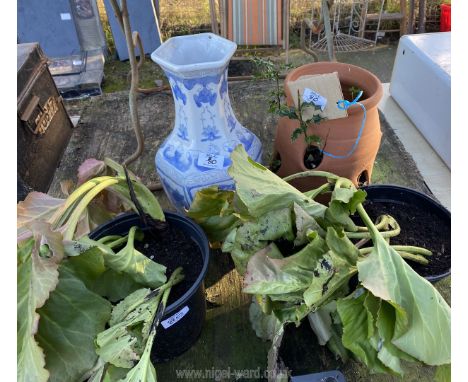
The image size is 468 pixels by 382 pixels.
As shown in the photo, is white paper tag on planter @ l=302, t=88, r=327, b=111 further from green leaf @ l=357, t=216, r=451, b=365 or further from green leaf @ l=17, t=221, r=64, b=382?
green leaf @ l=17, t=221, r=64, b=382

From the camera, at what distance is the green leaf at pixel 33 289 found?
0.55m

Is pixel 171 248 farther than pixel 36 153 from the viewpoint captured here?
No

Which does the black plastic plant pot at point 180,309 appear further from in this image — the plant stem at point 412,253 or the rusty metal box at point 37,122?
the rusty metal box at point 37,122

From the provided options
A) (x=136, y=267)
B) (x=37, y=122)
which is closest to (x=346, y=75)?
(x=136, y=267)

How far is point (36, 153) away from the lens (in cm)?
133

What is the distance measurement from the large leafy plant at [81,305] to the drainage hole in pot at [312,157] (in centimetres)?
49

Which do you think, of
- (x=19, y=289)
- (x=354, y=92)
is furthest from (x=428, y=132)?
(x=19, y=289)

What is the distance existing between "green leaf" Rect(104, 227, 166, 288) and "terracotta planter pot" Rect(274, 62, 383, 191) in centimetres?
47

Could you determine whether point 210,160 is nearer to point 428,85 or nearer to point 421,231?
point 421,231

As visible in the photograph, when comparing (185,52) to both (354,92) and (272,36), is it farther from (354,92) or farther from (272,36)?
(272,36)

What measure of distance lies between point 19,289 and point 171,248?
1.03 feet

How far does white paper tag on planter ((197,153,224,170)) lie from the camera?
3.07ft

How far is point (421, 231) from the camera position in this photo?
836 millimetres

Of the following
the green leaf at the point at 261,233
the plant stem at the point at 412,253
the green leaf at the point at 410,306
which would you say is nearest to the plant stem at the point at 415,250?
the plant stem at the point at 412,253
